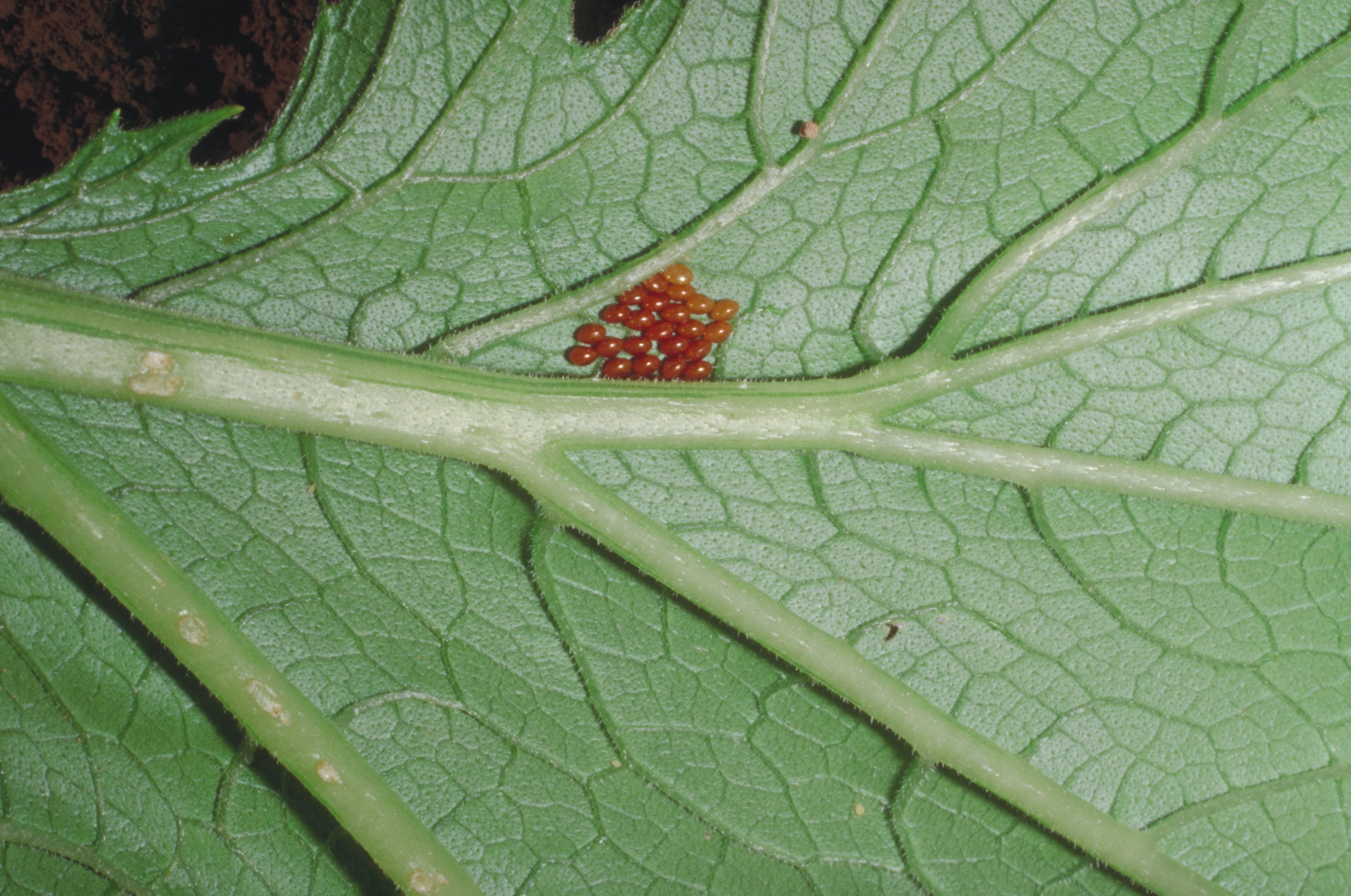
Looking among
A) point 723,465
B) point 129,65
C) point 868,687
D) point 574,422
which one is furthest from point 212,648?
point 129,65

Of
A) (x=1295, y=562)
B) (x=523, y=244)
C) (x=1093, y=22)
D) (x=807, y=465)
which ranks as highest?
(x=1093, y=22)

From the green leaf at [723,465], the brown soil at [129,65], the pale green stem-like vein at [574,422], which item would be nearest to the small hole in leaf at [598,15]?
the green leaf at [723,465]

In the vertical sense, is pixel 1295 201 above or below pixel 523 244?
above

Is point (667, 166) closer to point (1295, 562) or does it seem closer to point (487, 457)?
point (487, 457)

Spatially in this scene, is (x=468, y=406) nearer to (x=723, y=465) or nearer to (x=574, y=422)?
(x=574, y=422)

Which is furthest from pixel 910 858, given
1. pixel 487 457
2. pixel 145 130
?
pixel 145 130

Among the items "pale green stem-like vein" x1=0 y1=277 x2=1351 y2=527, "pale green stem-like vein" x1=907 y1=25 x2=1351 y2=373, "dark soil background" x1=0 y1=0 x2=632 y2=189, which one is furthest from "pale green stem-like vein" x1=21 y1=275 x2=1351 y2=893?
"dark soil background" x1=0 y1=0 x2=632 y2=189

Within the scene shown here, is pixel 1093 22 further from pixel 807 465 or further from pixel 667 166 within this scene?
pixel 807 465
